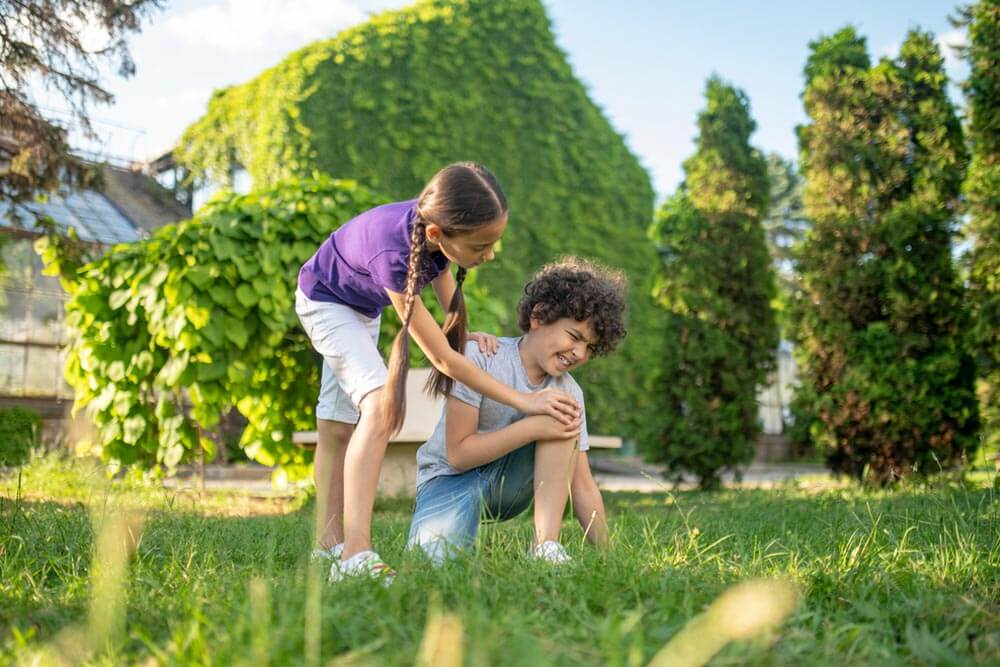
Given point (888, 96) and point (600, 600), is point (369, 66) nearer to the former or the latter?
point (888, 96)

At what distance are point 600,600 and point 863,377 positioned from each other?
558cm

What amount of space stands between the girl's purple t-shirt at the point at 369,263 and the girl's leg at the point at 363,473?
34cm

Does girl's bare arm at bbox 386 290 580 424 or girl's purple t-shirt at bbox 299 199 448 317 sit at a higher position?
girl's purple t-shirt at bbox 299 199 448 317

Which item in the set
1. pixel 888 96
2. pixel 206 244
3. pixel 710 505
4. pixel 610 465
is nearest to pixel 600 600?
pixel 710 505

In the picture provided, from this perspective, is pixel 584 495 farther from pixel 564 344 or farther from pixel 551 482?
pixel 564 344

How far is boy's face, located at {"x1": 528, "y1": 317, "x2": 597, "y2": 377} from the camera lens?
8.73ft

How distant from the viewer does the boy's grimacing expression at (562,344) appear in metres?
2.66

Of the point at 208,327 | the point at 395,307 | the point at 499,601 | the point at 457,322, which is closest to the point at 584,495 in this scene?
the point at 457,322

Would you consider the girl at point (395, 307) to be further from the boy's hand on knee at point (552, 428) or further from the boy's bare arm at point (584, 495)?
the boy's bare arm at point (584, 495)

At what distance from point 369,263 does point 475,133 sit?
910 cm

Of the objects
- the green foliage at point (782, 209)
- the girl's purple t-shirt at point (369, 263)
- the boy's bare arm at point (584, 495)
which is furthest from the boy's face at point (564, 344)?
the green foliage at point (782, 209)

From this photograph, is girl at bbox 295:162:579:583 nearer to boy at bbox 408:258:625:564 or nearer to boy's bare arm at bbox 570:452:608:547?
boy at bbox 408:258:625:564

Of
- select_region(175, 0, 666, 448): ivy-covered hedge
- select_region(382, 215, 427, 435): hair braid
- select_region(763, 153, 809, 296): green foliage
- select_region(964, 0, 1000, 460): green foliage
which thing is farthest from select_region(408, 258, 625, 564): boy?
select_region(763, 153, 809, 296): green foliage

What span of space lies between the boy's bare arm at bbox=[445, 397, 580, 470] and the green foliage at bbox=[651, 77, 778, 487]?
5.13m
